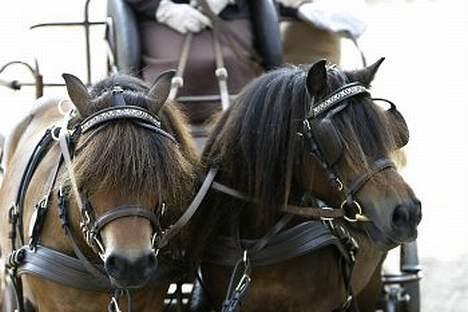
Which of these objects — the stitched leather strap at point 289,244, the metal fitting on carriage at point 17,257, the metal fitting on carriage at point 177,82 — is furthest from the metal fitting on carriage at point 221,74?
the metal fitting on carriage at point 17,257

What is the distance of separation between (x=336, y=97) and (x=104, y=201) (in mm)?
764

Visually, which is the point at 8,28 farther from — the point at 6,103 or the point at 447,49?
the point at 447,49

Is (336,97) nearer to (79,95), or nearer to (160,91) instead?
(160,91)

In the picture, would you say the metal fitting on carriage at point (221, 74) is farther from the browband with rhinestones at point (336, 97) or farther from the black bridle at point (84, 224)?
the browband with rhinestones at point (336, 97)

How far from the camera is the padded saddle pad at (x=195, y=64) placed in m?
4.38

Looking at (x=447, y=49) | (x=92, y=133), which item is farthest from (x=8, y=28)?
(x=92, y=133)

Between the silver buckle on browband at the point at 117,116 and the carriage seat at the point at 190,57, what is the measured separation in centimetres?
116

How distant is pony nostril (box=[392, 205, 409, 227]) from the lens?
305 cm

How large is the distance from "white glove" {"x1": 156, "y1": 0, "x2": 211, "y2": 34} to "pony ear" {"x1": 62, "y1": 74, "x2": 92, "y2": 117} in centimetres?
128

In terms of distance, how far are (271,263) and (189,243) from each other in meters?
0.29

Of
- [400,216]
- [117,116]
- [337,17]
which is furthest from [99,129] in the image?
[337,17]

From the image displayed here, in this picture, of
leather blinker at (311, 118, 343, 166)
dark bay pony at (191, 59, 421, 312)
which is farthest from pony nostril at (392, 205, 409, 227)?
leather blinker at (311, 118, 343, 166)

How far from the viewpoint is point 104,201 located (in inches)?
118

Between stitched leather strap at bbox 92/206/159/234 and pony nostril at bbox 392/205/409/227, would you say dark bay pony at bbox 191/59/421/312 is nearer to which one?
pony nostril at bbox 392/205/409/227
